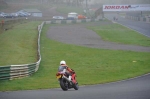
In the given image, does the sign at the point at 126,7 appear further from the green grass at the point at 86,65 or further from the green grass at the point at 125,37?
the green grass at the point at 86,65

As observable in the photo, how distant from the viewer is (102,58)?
99.9 feet

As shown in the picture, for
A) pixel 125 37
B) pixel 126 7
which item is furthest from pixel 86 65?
pixel 126 7

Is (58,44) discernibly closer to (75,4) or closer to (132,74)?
(132,74)

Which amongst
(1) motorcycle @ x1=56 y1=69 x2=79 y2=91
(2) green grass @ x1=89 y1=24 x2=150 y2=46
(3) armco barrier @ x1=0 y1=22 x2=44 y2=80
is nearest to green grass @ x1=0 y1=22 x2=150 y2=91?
(3) armco barrier @ x1=0 y1=22 x2=44 y2=80

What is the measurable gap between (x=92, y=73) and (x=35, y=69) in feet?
12.0

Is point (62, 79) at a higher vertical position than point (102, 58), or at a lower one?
higher

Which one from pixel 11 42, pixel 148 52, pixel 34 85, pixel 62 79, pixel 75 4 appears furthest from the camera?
pixel 75 4

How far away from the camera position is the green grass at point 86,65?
19.0 meters

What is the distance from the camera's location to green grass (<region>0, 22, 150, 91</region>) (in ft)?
62.3

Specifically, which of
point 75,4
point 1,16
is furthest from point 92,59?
point 75,4

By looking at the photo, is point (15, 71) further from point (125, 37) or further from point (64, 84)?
point (125, 37)

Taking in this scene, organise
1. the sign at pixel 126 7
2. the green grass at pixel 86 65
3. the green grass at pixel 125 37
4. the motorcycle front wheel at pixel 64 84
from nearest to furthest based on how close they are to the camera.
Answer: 1. the motorcycle front wheel at pixel 64 84
2. the green grass at pixel 86 65
3. the green grass at pixel 125 37
4. the sign at pixel 126 7

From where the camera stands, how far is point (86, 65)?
26.7 metres

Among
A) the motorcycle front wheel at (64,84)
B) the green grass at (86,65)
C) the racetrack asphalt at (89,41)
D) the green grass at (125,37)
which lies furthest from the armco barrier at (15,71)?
the green grass at (125,37)
